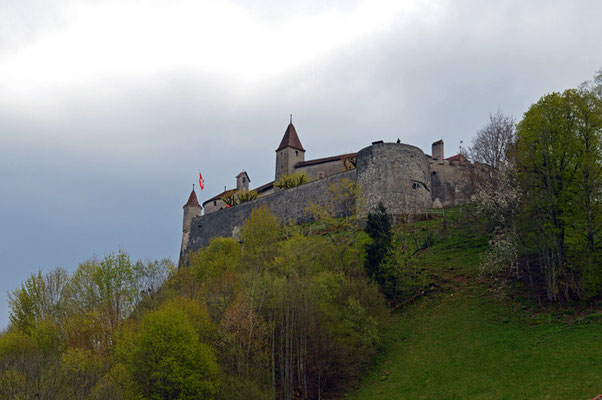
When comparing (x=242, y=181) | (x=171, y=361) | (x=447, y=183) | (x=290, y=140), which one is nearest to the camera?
(x=171, y=361)

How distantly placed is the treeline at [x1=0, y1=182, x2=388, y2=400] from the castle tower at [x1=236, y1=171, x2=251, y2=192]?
1740 inches

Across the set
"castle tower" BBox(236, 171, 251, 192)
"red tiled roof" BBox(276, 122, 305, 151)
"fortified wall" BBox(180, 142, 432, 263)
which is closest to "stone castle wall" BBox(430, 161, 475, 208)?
"fortified wall" BBox(180, 142, 432, 263)

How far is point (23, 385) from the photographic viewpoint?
19797 mm

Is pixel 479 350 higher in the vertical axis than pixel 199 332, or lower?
lower

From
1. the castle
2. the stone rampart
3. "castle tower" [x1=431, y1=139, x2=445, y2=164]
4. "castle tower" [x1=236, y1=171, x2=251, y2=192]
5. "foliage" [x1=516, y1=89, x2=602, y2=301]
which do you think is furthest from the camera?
"castle tower" [x1=236, y1=171, x2=251, y2=192]

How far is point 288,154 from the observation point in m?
76.9

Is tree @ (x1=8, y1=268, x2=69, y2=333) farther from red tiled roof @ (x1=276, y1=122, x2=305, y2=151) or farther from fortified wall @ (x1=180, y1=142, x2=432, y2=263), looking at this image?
red tiled roof @ (x1=276, y1=122, x2=305, y2=151)

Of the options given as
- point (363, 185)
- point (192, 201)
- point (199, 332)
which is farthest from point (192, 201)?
point (199, 332)

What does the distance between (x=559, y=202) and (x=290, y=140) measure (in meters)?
53.5

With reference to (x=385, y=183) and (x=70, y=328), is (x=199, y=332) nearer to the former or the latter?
(x=70, y=328)

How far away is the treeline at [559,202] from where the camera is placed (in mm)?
27328

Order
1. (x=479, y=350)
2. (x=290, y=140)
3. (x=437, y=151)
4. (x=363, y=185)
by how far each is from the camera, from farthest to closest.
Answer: (x=290, y=140) < (x=437, y=151) < (x=363, y=185) < (x=479, y=350)

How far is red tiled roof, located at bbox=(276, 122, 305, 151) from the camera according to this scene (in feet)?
257

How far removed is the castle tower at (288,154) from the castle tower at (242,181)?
8.35 m
